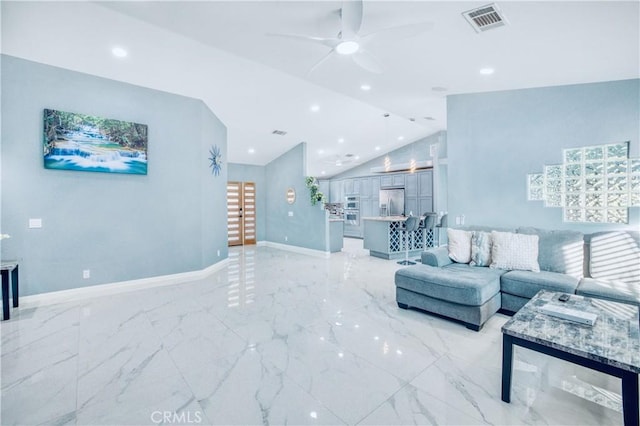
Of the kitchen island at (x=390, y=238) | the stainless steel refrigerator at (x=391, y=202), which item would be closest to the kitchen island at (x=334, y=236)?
the kitchen island at (x=390, y=238)

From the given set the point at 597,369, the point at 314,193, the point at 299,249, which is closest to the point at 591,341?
the point at 597,369

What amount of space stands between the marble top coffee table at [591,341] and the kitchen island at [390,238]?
170 inches

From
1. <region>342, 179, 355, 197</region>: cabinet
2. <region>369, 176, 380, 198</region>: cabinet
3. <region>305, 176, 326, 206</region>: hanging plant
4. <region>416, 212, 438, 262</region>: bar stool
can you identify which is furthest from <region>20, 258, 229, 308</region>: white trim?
<region>342, 179, 355, 197</region>: cabinet

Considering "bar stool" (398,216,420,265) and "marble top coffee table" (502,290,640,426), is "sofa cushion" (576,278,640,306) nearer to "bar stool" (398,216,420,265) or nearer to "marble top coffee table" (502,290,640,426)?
"marble top coffee table" (502,290,640,426)

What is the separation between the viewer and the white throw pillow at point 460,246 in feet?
12.5

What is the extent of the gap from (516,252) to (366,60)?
9.18 feet

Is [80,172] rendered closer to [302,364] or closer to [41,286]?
[41,286]

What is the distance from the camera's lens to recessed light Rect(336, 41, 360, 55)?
8.63 ft

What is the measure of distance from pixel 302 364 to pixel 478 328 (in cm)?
180

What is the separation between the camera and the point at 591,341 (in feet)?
5.66

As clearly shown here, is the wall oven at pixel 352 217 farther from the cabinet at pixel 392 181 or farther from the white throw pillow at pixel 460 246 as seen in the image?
the white throw pillow at pixel 460 246

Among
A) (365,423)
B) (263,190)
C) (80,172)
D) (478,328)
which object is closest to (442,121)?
(478,328)

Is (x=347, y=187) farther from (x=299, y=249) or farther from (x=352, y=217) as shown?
(x=299, y=249)

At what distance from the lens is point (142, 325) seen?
3027mm
